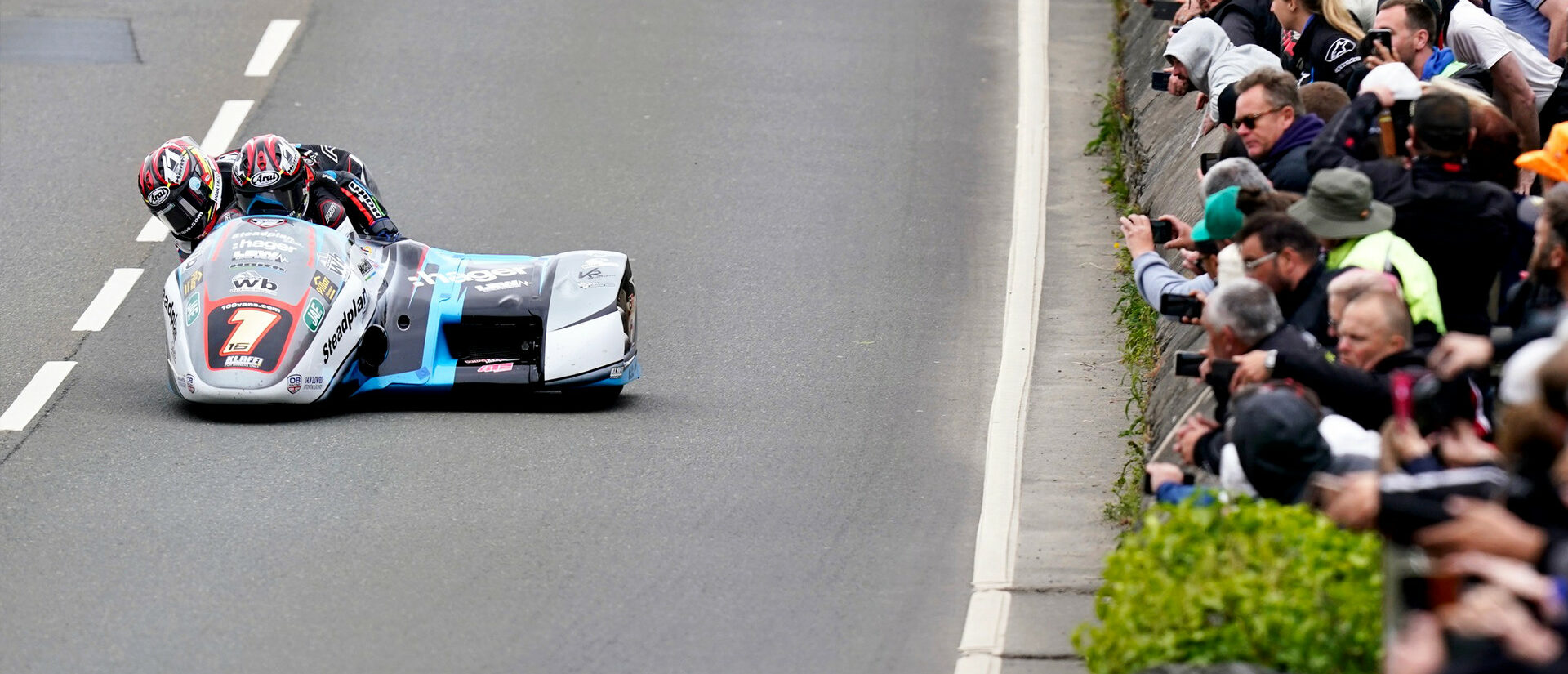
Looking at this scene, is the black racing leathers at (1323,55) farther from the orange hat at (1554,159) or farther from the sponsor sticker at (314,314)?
the sponsor sticker at (314,314)

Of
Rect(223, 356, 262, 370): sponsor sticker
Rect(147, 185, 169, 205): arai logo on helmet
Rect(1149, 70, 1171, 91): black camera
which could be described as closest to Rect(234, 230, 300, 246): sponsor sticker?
Rect(147, 185, 169, 205): arai logo on helmet

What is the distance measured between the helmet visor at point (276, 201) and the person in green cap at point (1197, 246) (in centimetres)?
491

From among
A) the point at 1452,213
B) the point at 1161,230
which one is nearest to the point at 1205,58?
the point at 1161,230

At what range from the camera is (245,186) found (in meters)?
11.4

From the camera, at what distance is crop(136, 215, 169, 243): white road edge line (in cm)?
1420

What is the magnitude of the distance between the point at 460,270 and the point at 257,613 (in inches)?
137

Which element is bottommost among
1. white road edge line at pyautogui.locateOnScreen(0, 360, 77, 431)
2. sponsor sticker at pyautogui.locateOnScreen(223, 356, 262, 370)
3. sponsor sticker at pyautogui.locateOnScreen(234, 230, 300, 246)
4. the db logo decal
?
white road edge line at pyautogui.locateOnScreen(0, 360, 77, 431)

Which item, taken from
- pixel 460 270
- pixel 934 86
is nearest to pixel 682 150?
pixel 934 86

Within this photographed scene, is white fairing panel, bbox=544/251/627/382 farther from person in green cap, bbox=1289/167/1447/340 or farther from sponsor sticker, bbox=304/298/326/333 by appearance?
person in green cap, bbox=1289/167/1447/340

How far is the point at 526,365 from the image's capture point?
35.9 feet

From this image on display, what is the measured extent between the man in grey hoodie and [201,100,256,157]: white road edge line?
7.66m

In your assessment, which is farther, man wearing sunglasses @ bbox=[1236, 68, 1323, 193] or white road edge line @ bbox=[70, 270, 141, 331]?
white road edge line @ bbox=[70, 270, 141, 331]

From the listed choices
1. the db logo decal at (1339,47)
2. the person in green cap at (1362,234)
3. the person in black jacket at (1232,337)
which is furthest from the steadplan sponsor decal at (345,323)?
the db logo decal at (1339,47)

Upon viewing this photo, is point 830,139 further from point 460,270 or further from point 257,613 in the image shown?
point 257,613
